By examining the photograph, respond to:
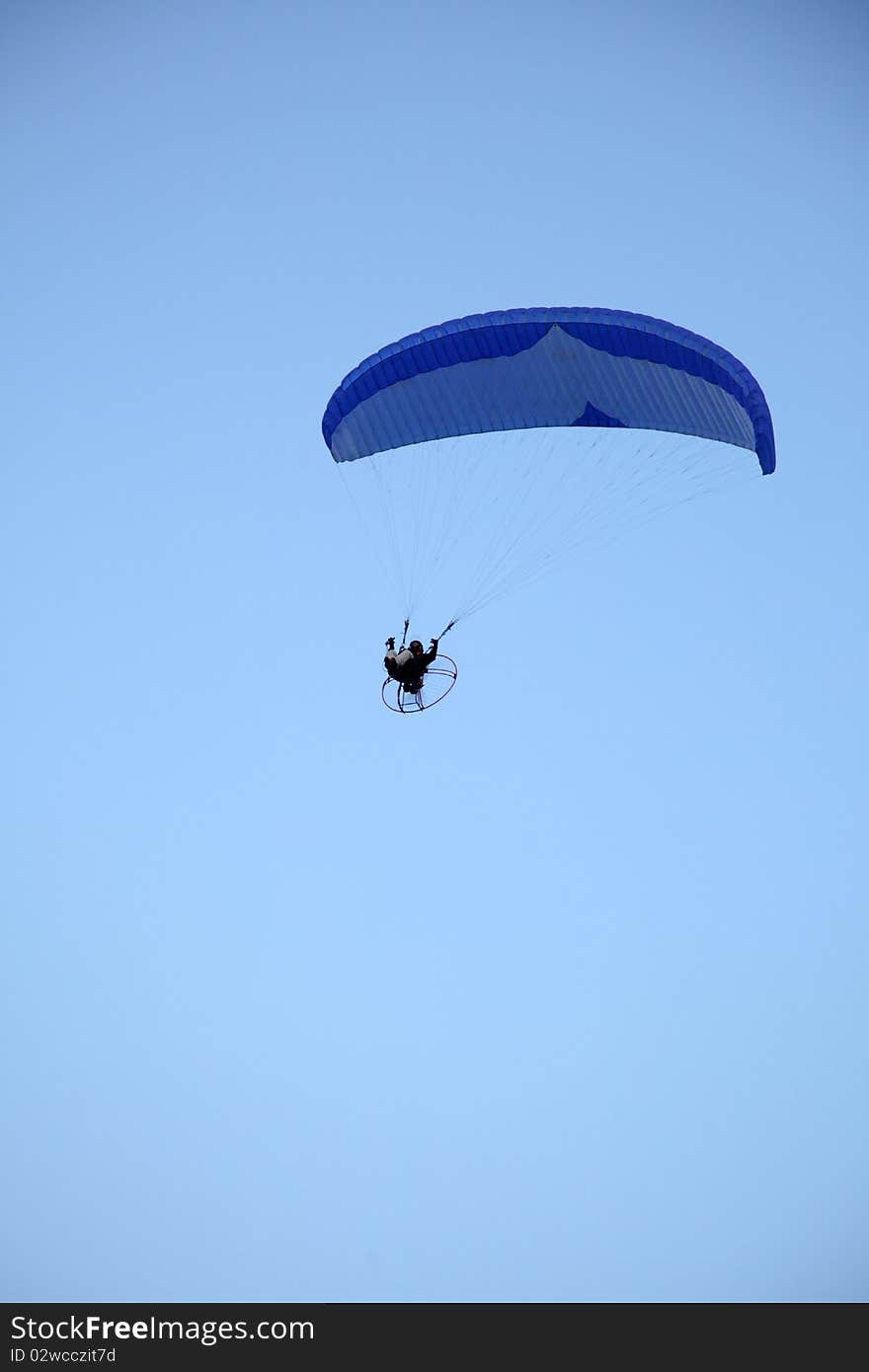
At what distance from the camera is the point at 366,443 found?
20969 millimetres

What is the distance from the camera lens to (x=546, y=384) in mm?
20141

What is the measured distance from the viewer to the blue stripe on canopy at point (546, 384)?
1881cm

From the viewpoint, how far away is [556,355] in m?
19.7

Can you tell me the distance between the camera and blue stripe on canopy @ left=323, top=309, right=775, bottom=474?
18.8 meters

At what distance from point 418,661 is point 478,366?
3.97 m
